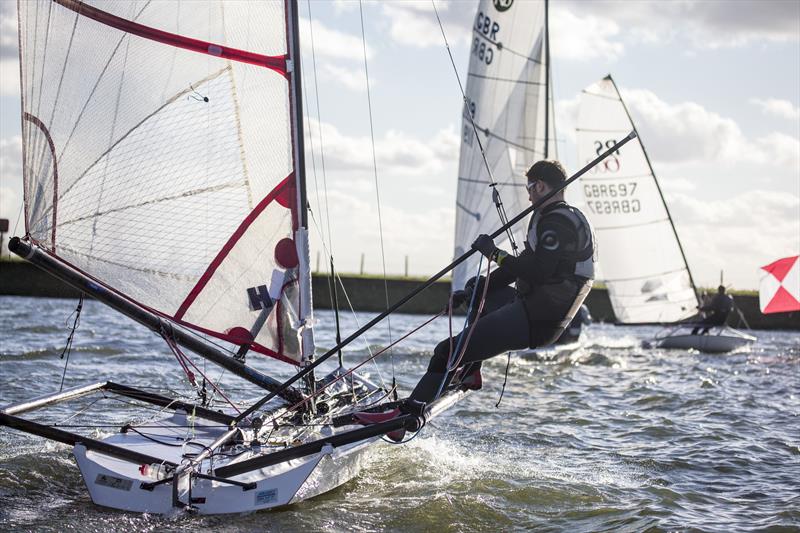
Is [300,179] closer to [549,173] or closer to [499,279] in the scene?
[499,279]

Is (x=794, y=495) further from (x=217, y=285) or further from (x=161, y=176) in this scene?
(x=161, y=176)

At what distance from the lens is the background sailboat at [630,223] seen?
69.7 feet

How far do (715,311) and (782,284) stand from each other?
1.89 meters

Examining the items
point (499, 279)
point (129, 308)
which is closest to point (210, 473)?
point (129, 308)

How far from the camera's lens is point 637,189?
21.2 m

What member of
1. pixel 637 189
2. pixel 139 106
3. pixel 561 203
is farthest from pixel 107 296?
pixel 637 189

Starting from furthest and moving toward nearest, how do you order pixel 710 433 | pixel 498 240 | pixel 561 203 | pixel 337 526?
1. pixel 498 240
2. pixel 710 433
3. pixel 561 203
4. pixel 337 526

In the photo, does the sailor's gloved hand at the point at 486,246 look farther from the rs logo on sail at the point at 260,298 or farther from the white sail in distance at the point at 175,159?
the rs logo on sail at the point at 260,298

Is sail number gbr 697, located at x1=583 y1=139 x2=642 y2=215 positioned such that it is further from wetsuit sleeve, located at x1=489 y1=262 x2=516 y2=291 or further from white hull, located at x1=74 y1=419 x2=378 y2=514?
white hull, located at x1=74 y1=419 x2=378 y2=514


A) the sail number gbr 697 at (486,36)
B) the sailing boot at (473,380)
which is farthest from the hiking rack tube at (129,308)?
the sail number gbr 697 at (486,36)

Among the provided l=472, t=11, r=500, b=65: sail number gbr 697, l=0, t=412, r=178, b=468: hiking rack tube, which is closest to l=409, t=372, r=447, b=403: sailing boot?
l=0, t=412, r=178, b=468: hiking rack tube

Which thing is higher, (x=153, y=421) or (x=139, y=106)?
(x=139, y=106)

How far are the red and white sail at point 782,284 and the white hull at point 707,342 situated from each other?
1.74 m

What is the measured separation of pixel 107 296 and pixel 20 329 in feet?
34.5
